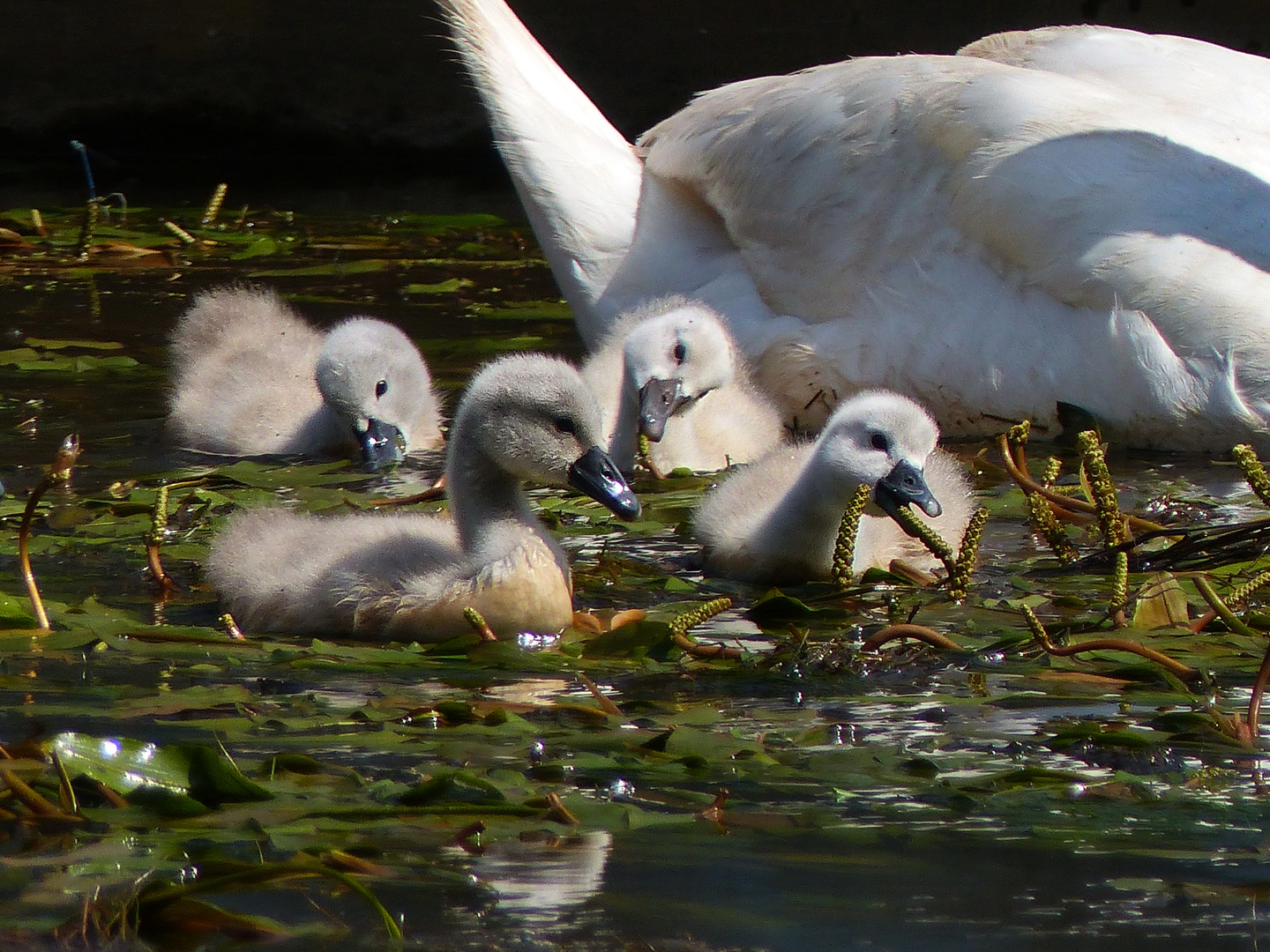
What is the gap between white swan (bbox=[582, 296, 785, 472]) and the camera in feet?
15.8

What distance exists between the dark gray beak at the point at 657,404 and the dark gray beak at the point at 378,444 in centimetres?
59

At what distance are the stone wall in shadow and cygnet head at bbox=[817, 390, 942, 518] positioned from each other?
723cm

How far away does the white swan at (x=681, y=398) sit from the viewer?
4824 millimetres

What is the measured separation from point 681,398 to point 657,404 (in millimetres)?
95

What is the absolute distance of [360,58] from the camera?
1114cm

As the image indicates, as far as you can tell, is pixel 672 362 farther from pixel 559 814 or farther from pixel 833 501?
pixel 559 814

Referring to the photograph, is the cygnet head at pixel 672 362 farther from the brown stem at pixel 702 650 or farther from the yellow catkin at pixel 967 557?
the brown stem at pixel 702 650

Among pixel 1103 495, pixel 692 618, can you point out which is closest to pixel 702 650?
pixel 692 618

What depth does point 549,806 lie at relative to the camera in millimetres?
2588

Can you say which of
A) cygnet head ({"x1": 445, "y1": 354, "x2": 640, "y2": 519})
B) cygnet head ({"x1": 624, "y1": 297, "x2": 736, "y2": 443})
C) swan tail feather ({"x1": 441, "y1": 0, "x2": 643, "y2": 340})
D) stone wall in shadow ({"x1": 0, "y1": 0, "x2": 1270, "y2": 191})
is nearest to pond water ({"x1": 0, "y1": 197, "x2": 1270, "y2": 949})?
cygnet head ({"x1": 445, "y1": 354, "x2": 640, "y2": 519})

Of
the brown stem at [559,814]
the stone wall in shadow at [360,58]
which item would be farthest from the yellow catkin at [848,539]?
the stone wall in shadow at [360,58]

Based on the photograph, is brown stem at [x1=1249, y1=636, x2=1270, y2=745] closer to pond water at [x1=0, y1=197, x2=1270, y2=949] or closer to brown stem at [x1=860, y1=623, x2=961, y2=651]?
pond water at [x1=0, y1=197, x2=1270, y2=949]

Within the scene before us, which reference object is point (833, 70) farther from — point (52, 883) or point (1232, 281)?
point (52, 883)

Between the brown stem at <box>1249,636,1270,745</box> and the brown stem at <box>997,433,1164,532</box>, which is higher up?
the brown stem at <box>1249,636,1270,745</box>
